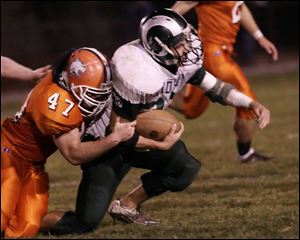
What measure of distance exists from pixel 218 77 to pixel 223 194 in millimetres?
1143

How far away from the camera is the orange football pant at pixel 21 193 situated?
4277mm

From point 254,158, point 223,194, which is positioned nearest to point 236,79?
point 254,158

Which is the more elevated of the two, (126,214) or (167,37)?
(167,37)

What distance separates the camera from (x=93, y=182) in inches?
173

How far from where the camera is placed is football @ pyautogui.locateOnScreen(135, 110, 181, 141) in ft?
13.7

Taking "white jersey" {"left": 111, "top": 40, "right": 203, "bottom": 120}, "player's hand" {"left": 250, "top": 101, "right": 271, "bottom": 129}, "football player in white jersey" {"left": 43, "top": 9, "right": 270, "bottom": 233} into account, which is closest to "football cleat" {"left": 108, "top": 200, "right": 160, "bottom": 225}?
"football player in white jersey" {"left": 43, "top": 9, "right": 270, "bottom": 233}

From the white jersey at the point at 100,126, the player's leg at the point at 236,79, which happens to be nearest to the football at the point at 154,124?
the white jersey at the point at 100,126

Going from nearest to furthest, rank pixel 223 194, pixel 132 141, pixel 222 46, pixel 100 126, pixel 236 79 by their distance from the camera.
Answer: pixel 132 141 < pixel 100 126 < pixel 223 194 < pixel 236 79 < pixel 222 46

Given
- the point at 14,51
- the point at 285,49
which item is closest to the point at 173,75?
the point at 14,51

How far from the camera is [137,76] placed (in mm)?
3922

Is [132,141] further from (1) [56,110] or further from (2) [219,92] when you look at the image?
(2) [219,92]

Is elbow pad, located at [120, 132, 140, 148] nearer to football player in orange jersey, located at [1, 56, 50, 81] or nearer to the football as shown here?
the football

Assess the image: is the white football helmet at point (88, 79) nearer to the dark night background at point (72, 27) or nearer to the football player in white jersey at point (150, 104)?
the football player in white jersey at point (150, 104)

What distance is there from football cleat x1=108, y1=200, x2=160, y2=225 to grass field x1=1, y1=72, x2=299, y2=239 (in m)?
0.08
